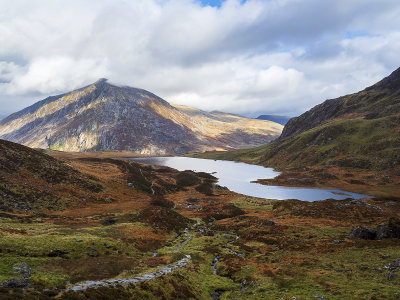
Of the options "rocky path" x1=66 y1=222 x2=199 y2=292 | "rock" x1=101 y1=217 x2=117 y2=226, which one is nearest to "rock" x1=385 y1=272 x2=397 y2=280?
"rocky path" x1=66 y1=222 x2=199 y2=292

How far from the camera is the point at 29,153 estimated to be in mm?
96000

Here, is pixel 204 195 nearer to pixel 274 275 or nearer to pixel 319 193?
pixel 319 193

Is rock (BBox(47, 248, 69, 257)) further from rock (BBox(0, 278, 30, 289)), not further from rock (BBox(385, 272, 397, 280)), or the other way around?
rock (BBox(385, 272, 397, 280))

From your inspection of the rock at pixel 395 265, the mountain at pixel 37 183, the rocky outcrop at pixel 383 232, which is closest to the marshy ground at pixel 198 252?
the rock at pixel 395 265

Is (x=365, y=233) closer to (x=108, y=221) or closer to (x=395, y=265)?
(x=395, y=265)

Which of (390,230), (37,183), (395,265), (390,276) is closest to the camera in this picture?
(390,276)

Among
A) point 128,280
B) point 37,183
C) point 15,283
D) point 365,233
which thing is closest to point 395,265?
point 365,233

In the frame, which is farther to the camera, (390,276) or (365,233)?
Answer: (365,233)

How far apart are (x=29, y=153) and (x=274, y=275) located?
323ft

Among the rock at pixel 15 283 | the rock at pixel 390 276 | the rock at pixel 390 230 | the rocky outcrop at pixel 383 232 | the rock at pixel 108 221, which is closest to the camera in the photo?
the rock at pixel 15 283

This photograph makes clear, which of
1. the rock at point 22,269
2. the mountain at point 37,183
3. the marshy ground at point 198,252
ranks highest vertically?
the mountain at point 37,183

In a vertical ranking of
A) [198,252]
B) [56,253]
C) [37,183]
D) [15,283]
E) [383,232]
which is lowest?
[198,252]

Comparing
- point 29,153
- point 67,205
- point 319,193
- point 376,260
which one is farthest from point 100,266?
point 319,193

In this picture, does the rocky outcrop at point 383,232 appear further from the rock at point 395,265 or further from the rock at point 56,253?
the rock at point 56,253
